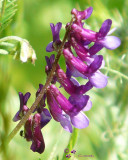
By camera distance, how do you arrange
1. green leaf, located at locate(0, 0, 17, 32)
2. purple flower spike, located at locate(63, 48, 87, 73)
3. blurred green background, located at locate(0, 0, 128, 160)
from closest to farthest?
green leaf, located at locate(0, 0, 17, 32) → purple flower spike, located at locate(63, 48, 87, 73) → blurred green background, located at locate(0, 0, 128, 160)

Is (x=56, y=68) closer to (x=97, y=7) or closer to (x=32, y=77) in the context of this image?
(x=97, y=7)

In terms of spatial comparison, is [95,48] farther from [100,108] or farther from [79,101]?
[100,108]

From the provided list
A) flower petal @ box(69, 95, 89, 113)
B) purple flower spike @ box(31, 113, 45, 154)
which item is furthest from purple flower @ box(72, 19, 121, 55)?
purple flower spike @ box(31, 113, 45, 154)

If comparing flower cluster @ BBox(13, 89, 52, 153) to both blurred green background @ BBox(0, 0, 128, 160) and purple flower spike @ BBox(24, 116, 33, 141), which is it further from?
blurred green background @ BBox(0, 0, 128, 160)

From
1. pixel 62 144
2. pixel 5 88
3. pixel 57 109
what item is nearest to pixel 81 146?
pixel 62 144

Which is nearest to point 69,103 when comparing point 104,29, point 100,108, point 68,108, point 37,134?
point 68,108

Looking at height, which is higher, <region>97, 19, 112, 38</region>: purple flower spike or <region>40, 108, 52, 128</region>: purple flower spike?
<region>97, 19, 112, 38</region>: purple flower spike

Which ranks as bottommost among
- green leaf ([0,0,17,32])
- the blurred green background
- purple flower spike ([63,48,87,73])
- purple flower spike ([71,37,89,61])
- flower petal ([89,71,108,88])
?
the blurred green background

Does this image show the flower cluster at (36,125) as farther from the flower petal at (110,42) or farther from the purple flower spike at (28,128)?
the flower petal at (110,42)

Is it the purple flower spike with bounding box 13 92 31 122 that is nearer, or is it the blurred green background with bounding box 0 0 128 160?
the purple flower spike with bounding box 13 92 31 122
